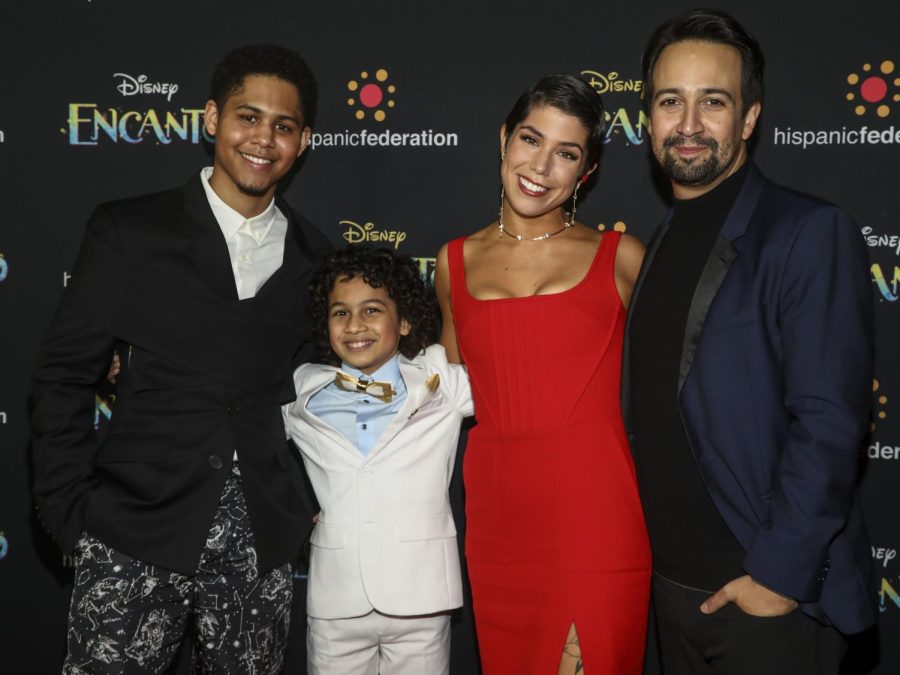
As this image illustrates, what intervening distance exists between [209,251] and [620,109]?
5.43 ft

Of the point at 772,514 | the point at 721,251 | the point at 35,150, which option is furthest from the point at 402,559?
the point at 35,150

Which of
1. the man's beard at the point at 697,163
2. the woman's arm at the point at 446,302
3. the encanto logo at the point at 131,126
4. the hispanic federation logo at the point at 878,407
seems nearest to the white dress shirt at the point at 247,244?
the woman's arm at the point at 446,302

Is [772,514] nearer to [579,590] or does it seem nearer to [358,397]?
[579,590]

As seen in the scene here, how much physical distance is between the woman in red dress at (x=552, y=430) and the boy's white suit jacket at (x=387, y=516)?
109 millimetres

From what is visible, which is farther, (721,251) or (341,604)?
(341,604)

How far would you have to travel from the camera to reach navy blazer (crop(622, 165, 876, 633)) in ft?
6.54

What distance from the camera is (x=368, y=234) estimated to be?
11.3 ft

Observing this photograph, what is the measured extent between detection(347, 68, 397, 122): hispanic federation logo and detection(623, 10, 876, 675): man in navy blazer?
48.4 inches

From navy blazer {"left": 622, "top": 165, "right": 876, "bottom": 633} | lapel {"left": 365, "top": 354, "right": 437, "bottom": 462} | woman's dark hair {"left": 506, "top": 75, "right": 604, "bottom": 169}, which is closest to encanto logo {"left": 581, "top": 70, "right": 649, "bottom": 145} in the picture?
woman's dark hair {"left": 506, "top": 75, "right": 604, "bottom": 169}

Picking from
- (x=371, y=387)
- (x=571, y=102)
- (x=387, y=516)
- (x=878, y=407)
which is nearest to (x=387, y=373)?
(x=371, y=387)

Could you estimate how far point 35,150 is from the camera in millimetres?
3520

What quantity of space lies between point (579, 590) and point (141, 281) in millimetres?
1541

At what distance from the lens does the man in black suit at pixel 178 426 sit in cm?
247

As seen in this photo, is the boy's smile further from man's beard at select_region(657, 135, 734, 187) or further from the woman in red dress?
man's beard at select_region(657, 135, 734, 187)
